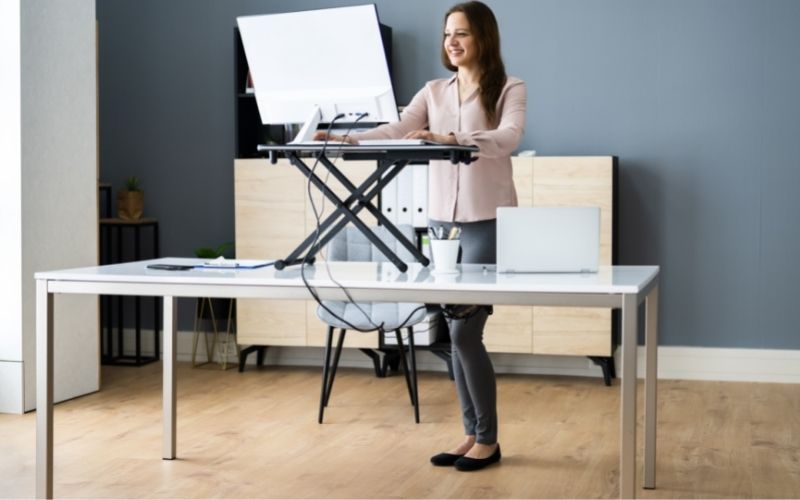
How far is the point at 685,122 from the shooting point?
502 centimetres

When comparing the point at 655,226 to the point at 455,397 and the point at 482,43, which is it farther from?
the point at 482,43

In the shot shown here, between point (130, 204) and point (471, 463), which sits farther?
point (130, 204)

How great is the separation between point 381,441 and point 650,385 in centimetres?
110

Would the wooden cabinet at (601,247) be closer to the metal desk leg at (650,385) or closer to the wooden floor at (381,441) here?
the wooden floor at (381,441)

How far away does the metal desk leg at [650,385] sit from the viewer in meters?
3.11

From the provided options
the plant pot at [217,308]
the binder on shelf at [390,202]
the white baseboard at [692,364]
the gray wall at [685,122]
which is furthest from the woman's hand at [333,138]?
the plant pot at [217,308]

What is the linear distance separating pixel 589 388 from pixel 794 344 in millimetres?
1018

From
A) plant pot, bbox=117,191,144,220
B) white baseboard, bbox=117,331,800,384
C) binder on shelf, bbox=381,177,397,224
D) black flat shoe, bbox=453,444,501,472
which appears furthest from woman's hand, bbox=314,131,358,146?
plant pot, bbox=117,191,144,220

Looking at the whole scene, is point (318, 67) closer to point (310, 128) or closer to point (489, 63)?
point (310, 128)

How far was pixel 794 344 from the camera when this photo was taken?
4961 mm

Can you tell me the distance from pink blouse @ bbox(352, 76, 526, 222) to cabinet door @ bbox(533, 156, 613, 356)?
161 cm

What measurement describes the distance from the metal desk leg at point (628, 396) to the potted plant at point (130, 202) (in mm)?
3649

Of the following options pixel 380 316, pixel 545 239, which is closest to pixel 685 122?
pixel 380 316

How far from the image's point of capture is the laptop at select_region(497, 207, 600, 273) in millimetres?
2771
